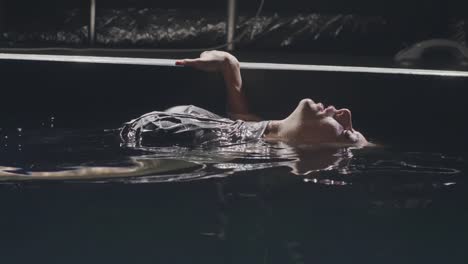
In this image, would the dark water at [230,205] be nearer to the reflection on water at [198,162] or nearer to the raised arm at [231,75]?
the reflection on water at [198,162]

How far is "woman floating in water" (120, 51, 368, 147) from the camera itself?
2.21 meters

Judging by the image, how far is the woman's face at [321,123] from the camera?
2193 mm

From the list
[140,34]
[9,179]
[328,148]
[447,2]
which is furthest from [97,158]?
[447,2]

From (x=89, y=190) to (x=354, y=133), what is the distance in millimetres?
959

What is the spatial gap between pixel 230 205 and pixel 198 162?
46 cm

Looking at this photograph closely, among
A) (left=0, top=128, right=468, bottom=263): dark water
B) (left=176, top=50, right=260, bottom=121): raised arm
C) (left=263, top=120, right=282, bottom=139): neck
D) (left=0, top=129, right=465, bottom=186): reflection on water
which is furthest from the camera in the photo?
(left=176, top=50, right=260, bottom=121): raised arm

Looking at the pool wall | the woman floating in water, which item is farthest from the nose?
the pool wall

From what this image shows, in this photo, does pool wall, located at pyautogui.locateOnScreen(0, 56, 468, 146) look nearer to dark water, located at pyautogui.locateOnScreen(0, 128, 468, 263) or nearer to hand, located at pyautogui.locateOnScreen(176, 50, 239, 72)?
hand, located at pyautogui.locateOnScreen(176, 50, 239, 72)

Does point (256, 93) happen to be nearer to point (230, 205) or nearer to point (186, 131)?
point (186, 131)

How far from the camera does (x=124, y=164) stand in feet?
6.27

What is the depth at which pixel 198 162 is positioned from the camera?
195 centimetres

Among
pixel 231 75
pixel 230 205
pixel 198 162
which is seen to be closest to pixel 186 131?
pixel 198 162

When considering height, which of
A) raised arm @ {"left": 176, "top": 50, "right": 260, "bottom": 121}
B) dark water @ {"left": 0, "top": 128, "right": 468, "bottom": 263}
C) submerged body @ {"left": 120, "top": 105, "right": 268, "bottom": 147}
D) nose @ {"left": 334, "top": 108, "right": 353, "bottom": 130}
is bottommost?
dark water @ {"left": 0, "top": 128, "right": 468, "bottom": 263}

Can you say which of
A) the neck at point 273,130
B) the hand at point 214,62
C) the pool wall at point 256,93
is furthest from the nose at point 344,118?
the hand at point 214,62
